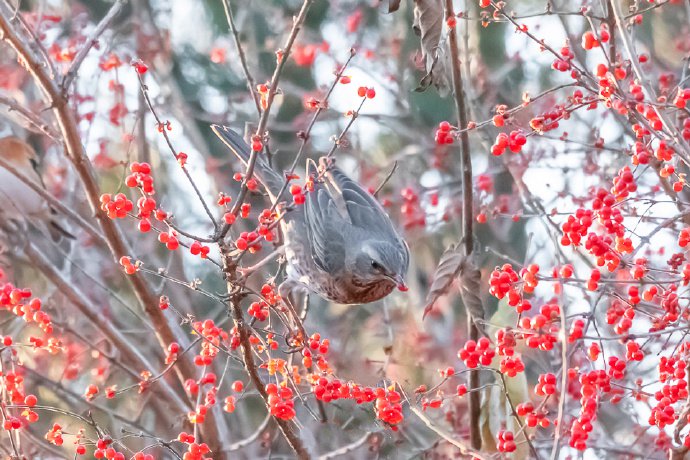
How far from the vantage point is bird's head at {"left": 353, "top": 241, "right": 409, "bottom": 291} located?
18.0 feet

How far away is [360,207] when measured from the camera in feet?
19.8

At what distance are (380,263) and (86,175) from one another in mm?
1737

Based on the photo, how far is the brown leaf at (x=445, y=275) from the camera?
4.73m

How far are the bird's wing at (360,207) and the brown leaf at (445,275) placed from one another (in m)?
1.19

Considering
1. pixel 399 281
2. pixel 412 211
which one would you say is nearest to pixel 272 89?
pixel 399 281

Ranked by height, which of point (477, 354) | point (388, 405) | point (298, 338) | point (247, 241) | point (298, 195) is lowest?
point (388, 405)

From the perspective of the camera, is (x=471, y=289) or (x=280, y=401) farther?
(x=471, y=289)

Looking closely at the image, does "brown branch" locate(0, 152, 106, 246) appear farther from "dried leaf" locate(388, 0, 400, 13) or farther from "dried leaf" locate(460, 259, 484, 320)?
"dried leaf" locate(388, 0, 400, 13)

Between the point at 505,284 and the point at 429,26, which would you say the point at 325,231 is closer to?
the point at 429,26

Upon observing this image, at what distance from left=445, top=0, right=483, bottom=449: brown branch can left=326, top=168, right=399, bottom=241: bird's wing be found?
1.15 metres

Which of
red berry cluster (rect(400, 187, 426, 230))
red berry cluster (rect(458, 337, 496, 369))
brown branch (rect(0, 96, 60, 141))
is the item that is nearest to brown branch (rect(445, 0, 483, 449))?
red berry cluster (rect(458, 337, 496, 369))

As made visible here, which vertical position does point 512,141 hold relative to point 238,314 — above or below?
above

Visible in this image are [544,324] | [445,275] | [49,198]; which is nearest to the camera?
[544,324]

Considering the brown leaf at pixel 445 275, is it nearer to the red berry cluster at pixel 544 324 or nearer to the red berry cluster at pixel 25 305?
the red berry cluster at pixel 544 324
